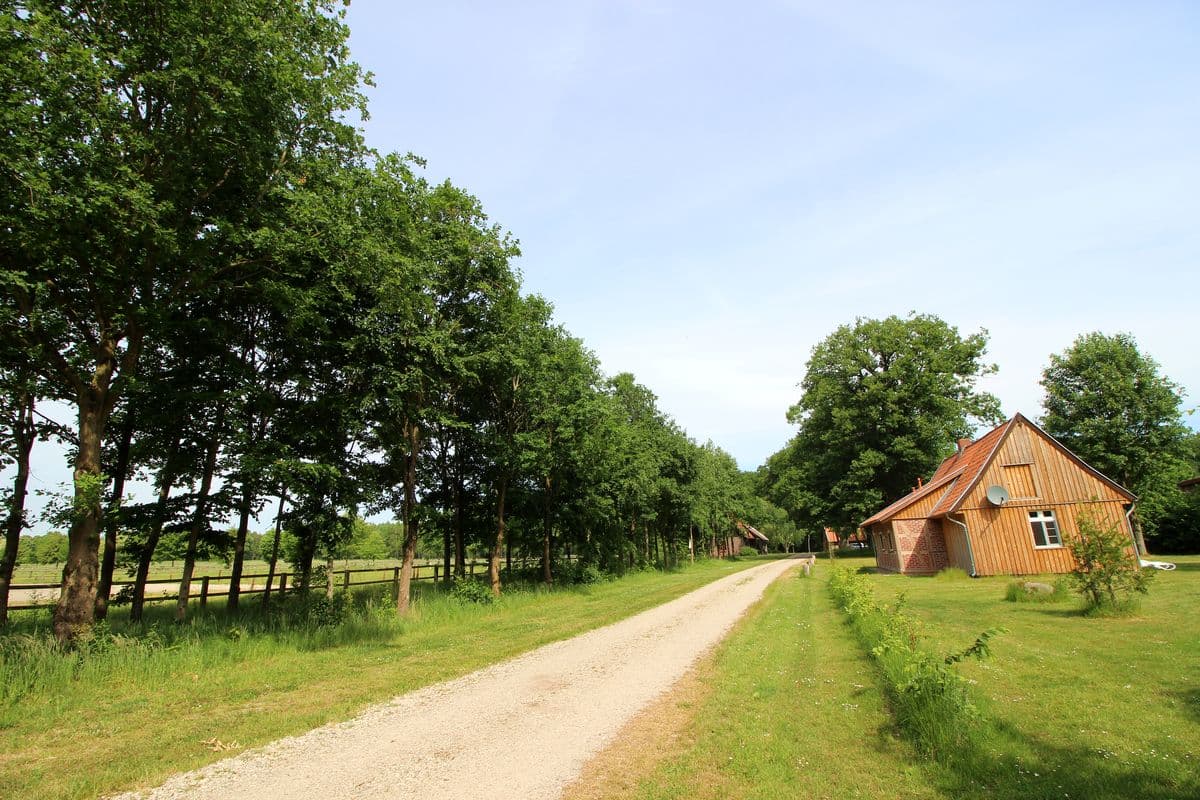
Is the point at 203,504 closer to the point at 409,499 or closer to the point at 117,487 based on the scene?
the point at 117,487

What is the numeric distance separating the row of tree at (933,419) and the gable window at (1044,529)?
16.6 m

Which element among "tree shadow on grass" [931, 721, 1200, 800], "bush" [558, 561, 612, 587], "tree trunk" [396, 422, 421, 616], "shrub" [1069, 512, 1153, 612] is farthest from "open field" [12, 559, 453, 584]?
"shrub" [1069, 512, 1153, 612]

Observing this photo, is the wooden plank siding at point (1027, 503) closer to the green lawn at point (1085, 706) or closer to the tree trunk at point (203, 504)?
the green lawn at point (1085, 706)

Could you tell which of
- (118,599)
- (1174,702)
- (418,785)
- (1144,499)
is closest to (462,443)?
(118,599)

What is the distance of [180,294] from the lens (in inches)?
446

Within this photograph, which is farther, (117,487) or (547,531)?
(547,531)

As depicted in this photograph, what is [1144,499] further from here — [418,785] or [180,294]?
[180,294]

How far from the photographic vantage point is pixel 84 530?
10.2m

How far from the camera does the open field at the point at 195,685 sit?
5.73 metres

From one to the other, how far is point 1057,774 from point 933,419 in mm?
47748

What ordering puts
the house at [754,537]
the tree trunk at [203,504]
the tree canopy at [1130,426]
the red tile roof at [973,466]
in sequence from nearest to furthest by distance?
the tree trunk at [203,504] → the red tile roof at [973,466] → the tree canopy at [1130,426] → the house at [754,537]

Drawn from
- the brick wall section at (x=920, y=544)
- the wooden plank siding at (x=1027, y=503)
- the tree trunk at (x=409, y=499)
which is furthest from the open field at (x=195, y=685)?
the brick wall section at (x=920, y=544)

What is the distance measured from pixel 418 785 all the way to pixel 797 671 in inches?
247

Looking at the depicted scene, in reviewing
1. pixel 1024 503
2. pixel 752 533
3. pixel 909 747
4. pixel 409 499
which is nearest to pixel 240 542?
pixel 409 499
